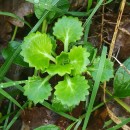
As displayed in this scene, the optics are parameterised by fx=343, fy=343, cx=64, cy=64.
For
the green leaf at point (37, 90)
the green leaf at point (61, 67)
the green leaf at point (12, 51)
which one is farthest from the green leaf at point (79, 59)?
the green leaf at point (12, 51)

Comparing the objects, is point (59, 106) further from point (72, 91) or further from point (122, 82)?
point (122, 82)

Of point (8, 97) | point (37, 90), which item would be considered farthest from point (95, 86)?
point (8, 97)

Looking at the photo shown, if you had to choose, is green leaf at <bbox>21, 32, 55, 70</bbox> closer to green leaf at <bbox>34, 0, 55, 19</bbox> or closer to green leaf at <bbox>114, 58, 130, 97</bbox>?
green leaf at <bbox>34, 0, 55, 19</bbox>

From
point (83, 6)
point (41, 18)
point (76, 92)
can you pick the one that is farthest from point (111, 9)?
point (76, 92)

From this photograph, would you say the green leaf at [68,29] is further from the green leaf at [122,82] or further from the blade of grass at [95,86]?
the green leaf at [122,82]

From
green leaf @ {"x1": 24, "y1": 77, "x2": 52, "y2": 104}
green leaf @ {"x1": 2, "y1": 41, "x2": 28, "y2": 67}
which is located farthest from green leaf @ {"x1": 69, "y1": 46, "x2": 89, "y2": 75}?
green leaf @ {"x1": 2, "y1": 41, "x2": 28, "y2": 67}
